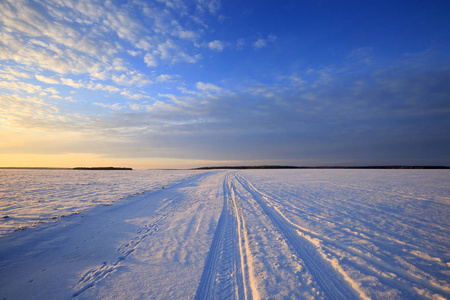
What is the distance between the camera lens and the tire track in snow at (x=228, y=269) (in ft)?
10.4

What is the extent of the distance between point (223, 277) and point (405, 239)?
5541mm

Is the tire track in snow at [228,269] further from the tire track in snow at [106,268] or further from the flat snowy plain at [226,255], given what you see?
the tire track in snow at [106,268]

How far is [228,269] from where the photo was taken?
3.88m

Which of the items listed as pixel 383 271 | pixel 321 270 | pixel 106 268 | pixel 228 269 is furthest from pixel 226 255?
pixel 383 271

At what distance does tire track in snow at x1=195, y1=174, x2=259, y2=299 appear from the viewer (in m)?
3.18

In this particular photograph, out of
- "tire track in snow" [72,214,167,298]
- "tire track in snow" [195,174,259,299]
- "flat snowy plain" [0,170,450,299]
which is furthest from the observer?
"tire track in snow" [72,214,167,298]

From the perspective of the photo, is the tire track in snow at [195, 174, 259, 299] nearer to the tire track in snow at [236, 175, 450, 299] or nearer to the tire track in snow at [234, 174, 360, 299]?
the tire track in snow at [234, 174, 360, 299]

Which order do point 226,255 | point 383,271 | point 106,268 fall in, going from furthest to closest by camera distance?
point 226,255 → point 106,268 → point 383,271

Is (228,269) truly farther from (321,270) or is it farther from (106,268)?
(106,268)

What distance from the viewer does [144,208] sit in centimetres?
937

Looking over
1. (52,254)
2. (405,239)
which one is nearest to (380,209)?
(405,239)

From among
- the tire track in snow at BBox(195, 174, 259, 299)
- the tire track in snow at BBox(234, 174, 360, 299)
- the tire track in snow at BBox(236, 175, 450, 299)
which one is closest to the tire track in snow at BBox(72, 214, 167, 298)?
the tire track in snow at BBox(195, 174, 259, 299)

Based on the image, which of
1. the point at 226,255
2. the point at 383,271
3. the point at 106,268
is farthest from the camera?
the point at 226,255

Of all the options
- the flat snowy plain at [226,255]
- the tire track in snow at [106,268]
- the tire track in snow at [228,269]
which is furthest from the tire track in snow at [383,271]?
the tire track in snow at [106,268]
